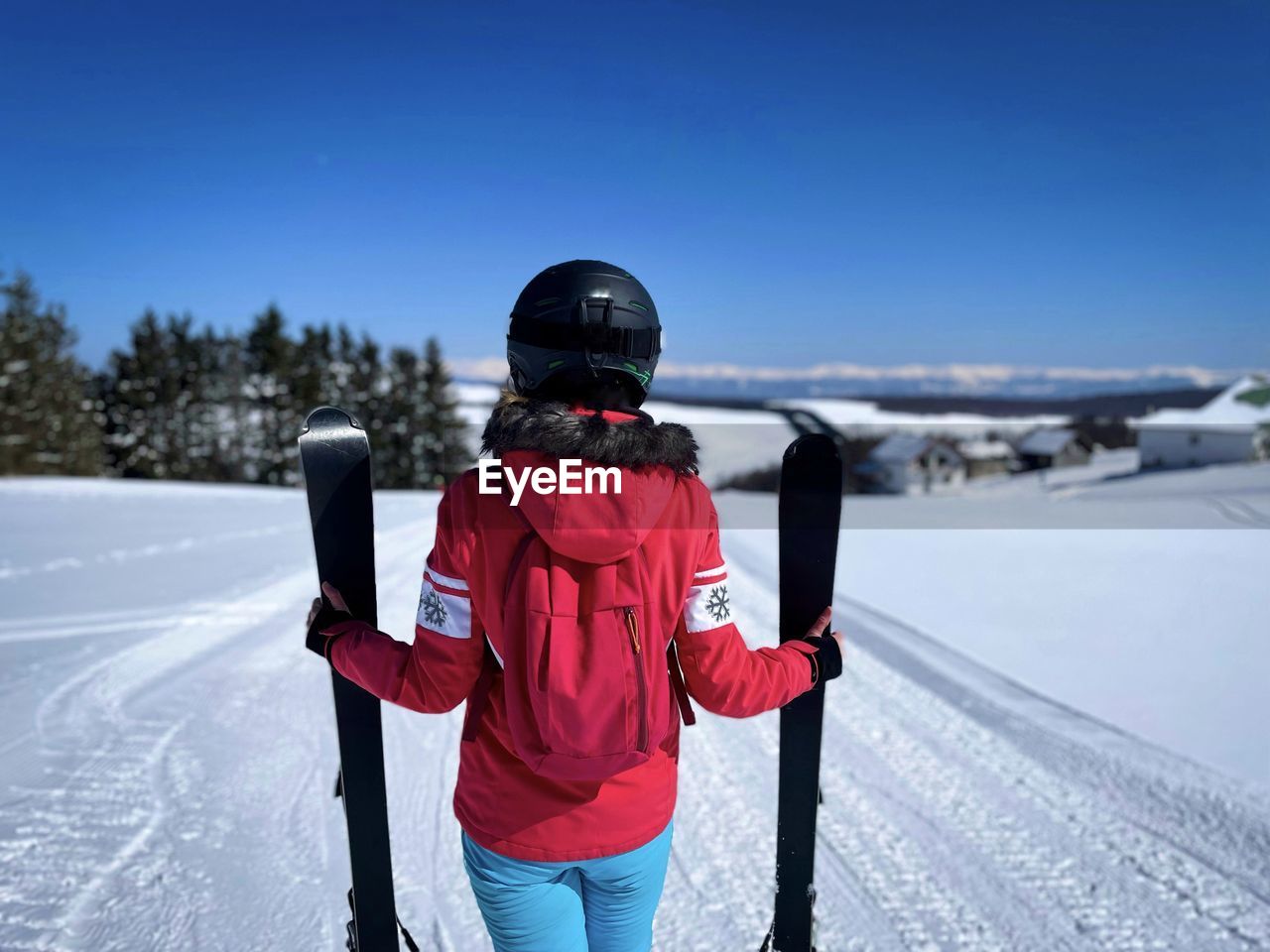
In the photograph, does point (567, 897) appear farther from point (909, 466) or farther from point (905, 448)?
point (905, 448)

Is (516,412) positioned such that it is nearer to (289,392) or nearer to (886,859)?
(886,859)

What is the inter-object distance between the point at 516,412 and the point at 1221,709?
4996 mm

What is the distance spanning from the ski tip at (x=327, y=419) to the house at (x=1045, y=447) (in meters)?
28.0

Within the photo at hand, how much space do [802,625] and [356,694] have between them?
137cm

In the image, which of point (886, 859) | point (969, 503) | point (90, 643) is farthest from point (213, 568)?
point (969, 503)

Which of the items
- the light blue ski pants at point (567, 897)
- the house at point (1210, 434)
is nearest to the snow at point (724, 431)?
the light blue ski pants at point (567, 897)

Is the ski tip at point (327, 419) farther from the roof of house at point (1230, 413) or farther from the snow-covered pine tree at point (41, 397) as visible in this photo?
the snow-covered pine tree at point (41, 397)

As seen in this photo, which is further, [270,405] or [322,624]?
[270,405]

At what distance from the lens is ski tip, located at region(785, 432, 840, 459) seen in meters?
2.16

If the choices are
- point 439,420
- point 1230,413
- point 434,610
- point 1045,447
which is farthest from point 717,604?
point 1230,413

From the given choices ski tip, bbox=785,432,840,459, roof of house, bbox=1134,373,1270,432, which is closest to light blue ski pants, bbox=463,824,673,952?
ski tip, bbox=785,432,840,459

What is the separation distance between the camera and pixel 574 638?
1209 millimetres

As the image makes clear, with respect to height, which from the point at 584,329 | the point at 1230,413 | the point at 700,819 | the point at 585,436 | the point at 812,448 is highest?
the point at 584,329

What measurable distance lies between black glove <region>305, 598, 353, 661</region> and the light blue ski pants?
0.51 meters
